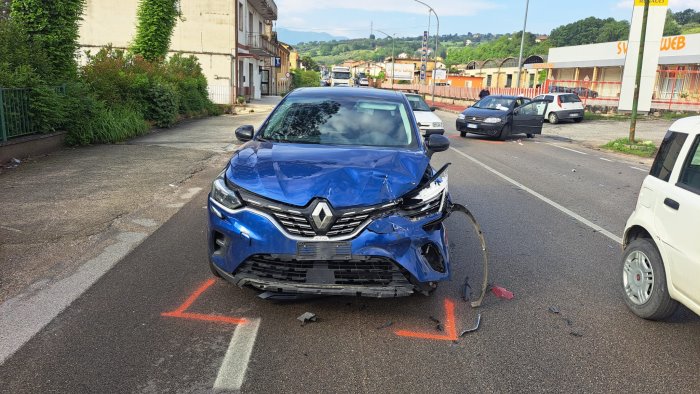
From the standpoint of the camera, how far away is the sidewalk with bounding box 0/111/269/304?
5173 millimetres

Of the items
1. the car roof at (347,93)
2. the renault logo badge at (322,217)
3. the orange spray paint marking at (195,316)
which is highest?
the car roof at (347,93)

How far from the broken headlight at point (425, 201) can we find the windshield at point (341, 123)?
945mm

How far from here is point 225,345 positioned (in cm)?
358

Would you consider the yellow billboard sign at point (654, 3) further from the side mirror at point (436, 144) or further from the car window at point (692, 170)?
the car window at point (692, 170)

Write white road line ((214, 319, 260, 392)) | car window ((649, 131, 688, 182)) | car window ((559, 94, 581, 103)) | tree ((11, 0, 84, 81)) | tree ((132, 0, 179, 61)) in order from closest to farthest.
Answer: white road line ((214, 319, 260, 392)), car window ((649, 131, 688, 182)), tree ((11, 0, 84, 81)), tree ((132, 0, 179, 61)), car window ((559, 94, 581, 103))

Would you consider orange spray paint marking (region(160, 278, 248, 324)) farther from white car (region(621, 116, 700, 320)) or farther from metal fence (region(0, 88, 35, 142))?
metal fence (region(0, 88, 35, 142))

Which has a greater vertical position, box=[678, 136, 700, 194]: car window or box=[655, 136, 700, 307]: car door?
box=[678, 136, 700, 194]: car window

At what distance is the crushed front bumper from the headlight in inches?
3.1

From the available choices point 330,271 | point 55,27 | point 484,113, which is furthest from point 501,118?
point 330,271

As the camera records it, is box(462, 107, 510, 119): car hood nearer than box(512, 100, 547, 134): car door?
Yes

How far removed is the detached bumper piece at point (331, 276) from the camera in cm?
373

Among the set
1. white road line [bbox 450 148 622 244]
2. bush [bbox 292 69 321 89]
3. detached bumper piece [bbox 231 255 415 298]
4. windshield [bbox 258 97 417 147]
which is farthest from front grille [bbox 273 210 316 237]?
bush [bbox 292 69 321 89]

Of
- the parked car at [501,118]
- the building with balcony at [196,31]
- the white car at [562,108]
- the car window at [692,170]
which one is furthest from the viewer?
the building with balcony at [196,31]

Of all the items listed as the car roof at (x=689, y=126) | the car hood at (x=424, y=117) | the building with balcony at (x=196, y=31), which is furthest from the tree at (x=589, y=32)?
the car roof at (x=689, y=126)
